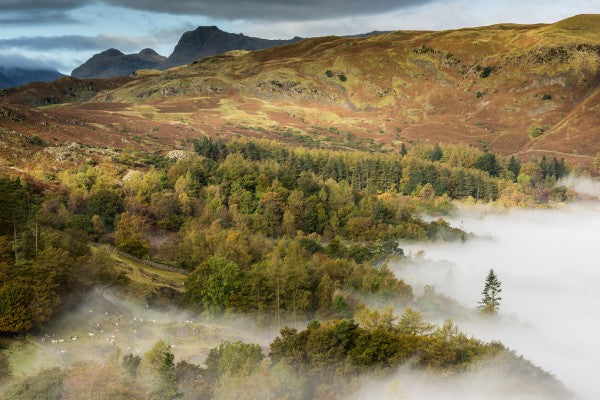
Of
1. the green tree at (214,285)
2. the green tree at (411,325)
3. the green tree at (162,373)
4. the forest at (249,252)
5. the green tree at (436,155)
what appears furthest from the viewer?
the green tree at (436,155)

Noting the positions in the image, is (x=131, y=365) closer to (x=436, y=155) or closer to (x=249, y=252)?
(x=249, y=252)

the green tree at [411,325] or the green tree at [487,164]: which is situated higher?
the green tree at [487,164]

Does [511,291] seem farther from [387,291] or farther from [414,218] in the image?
[387,291]

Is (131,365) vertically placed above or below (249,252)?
above

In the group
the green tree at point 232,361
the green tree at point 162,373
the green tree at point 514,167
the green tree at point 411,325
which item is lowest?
the green tree at point 411,325

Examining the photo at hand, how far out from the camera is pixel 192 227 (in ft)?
320

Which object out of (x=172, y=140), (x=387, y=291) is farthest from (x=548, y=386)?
(x=172, y=140)

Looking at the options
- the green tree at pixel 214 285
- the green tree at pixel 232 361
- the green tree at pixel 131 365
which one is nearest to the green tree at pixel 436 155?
the green tree at pixel 214 285

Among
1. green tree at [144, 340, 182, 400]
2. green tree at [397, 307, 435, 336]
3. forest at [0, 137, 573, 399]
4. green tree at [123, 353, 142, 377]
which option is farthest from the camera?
green tree at [397, 307, 435, 336]

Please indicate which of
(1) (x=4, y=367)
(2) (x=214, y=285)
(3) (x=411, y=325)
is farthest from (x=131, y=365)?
(3) (x=411, y=325)

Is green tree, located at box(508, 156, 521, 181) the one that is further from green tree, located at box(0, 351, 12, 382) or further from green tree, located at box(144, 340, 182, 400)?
green tree, located at box(0, 351, 12, 382)

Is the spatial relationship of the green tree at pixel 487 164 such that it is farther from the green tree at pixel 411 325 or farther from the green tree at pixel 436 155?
the green tree at pixel 411 325

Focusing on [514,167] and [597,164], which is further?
[514,167]

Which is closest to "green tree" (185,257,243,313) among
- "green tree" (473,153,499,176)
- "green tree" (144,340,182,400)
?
"green tree" (144,340,182,400)
